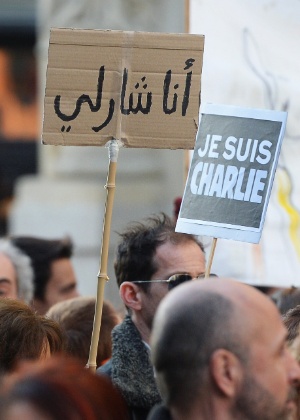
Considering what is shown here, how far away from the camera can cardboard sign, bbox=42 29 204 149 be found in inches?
150

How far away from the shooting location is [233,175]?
3.92 m

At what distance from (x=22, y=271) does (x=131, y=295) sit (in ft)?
5.93

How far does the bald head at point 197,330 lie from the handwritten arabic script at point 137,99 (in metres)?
1.32

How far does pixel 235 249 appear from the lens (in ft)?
17.0

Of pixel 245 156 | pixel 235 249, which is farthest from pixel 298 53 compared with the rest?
pixel 245 156

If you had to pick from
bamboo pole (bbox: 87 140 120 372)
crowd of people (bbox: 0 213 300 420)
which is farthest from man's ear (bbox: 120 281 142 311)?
crowd of people (bbox: 0 213 300 420)

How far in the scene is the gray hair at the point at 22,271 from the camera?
5.72 m

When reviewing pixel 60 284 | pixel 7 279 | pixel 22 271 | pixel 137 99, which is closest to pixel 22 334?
pixel 137 99

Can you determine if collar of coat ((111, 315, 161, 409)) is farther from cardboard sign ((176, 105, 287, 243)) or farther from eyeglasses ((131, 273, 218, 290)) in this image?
cardboard sign ((176, 105, 287, 243))

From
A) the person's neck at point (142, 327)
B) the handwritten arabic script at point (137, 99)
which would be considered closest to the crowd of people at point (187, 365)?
the person's neck at point (142, 327)

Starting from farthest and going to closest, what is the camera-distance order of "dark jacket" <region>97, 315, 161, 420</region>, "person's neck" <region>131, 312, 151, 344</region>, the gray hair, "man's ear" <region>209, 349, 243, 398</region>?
1. the gray hair
2. "person's neck" <region>131, 312, 151, 344</region>
3. "dark jacket" <region>97, 315, 161, 420</region>
4. "man's ear" <region>209, 349, 243, 398</region>

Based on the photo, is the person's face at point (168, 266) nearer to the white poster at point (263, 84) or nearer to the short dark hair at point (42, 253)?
the white poster at point (263, 84)

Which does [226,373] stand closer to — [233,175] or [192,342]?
[192,342]

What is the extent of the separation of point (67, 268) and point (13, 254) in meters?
0.39
